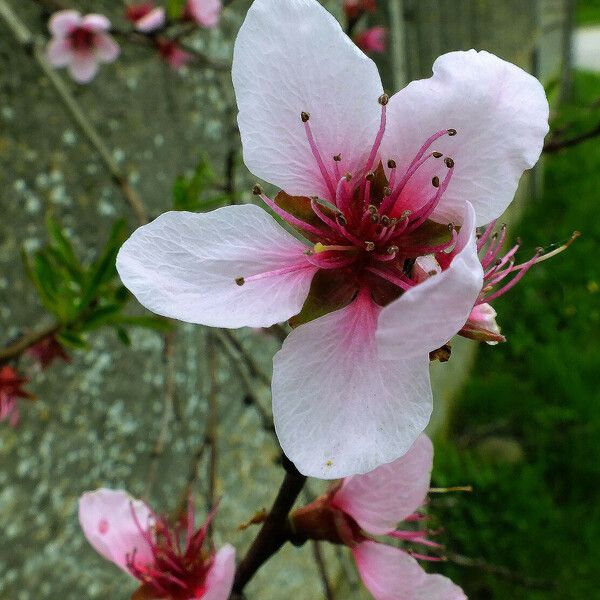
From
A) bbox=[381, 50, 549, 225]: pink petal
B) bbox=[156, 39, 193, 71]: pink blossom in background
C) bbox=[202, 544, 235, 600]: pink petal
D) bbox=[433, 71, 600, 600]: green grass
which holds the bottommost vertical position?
bbox=[433, 71, 600, 600]: green grass

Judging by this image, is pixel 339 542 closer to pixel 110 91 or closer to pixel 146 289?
pixel 146 289

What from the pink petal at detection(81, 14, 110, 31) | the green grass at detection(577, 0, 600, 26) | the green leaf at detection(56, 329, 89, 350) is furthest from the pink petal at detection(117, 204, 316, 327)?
the green grass at detection(577, 0, 600, 26)

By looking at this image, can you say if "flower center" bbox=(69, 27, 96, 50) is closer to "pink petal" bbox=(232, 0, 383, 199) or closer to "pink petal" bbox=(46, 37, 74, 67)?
"pink petal" bbox=(46, 37, 74, 67)

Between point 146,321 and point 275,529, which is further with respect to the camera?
point 146,321

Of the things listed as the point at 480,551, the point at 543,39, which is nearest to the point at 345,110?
the point at 480,551

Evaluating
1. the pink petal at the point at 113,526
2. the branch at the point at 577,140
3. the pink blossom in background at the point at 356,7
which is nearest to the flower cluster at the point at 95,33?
the pink blossom in background at the point at 356,7

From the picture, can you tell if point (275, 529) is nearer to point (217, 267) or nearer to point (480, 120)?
point (217, 267)

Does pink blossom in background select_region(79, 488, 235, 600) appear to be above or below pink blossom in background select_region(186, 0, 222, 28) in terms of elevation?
below

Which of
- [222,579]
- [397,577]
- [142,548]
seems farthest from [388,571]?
[142,548]
